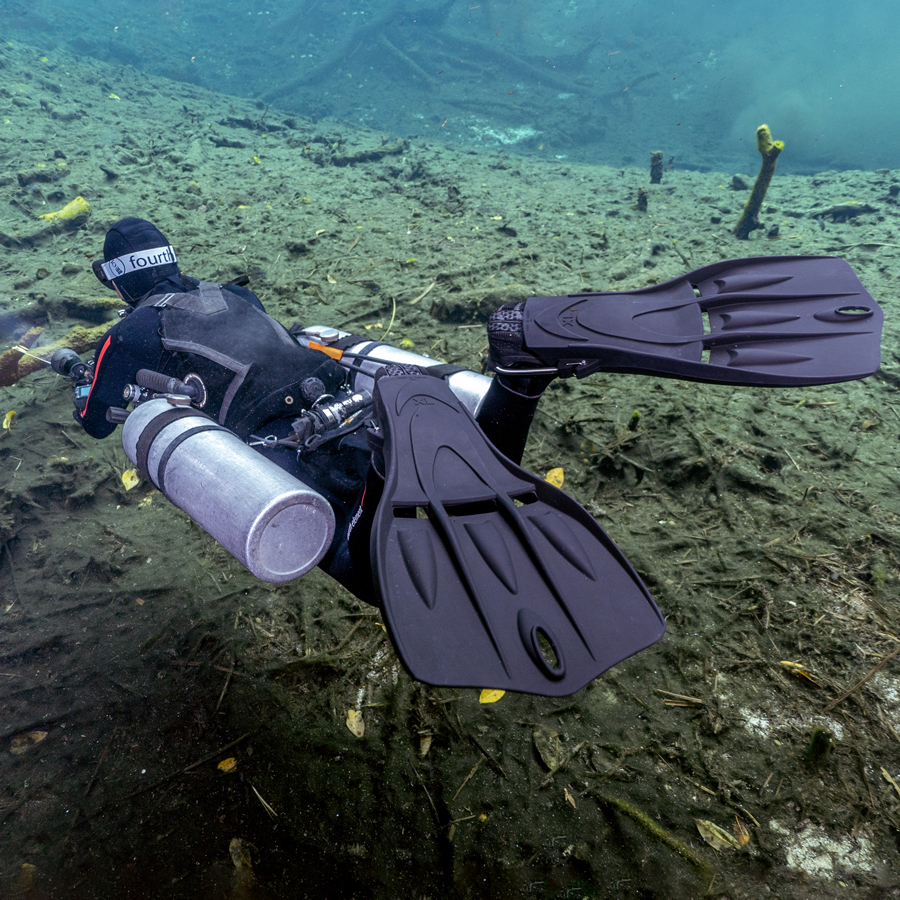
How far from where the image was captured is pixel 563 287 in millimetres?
6062

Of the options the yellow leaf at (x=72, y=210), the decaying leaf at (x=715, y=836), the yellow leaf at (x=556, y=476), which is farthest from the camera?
the yellow leaf at (x=72, y=210)

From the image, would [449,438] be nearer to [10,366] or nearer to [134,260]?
[134,260]

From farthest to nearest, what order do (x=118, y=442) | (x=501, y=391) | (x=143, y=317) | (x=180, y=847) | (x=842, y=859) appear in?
(x=118, y=442)
(x=143, y=317)
(x=501, y=391)
(x=180, y=847)
(x=842, y=859)

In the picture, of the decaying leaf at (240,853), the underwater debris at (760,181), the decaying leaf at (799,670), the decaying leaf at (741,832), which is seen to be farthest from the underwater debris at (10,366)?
the underwater debris at (760,181)

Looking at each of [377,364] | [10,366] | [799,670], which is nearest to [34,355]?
[10,366]

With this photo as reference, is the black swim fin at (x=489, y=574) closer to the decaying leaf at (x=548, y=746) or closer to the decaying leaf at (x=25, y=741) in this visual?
the decaying leaf at (x=548, y=746)

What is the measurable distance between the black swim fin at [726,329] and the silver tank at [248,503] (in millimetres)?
1218

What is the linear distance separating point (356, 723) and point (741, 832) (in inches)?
66.6

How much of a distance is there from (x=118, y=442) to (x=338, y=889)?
13.4ft

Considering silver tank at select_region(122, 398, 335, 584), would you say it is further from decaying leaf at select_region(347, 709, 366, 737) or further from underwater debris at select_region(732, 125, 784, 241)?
underwater debris at select_region(732, 125, 784, 241)

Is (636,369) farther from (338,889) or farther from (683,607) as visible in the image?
(338,889)

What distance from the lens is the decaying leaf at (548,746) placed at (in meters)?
2.13

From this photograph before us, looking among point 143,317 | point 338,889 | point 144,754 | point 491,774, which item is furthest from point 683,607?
point 143,317

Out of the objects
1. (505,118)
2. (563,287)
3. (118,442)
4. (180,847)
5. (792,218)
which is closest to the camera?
(180,847)
